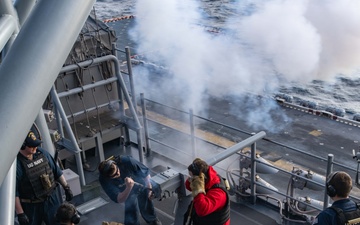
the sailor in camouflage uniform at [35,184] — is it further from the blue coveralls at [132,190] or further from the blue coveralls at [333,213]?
the blue coveralls at [333,213]

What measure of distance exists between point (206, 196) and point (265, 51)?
2497 cm

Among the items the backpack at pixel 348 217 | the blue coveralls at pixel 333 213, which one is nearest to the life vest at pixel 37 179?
the blue coveralls at pixel 333 213

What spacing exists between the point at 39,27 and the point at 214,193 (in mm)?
2686

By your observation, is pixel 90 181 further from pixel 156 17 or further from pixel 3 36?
pixel 156 17

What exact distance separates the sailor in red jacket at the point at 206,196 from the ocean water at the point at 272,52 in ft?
45.1

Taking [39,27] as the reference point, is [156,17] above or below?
below

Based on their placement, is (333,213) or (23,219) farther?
(23,219)

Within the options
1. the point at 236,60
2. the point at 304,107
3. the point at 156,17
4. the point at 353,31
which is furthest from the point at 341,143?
the point at 156,17

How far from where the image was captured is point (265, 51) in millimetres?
27797

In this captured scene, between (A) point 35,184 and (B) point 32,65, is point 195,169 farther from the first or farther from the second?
(B) point 32,65

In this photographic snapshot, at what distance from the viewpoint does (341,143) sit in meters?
13.9

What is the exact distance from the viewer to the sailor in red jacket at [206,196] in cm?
366

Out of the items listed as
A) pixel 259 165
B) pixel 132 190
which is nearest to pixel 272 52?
pixel 259 165

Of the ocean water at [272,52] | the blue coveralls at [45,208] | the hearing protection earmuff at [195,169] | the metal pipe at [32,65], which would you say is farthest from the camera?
the ocean water at [272,52]
